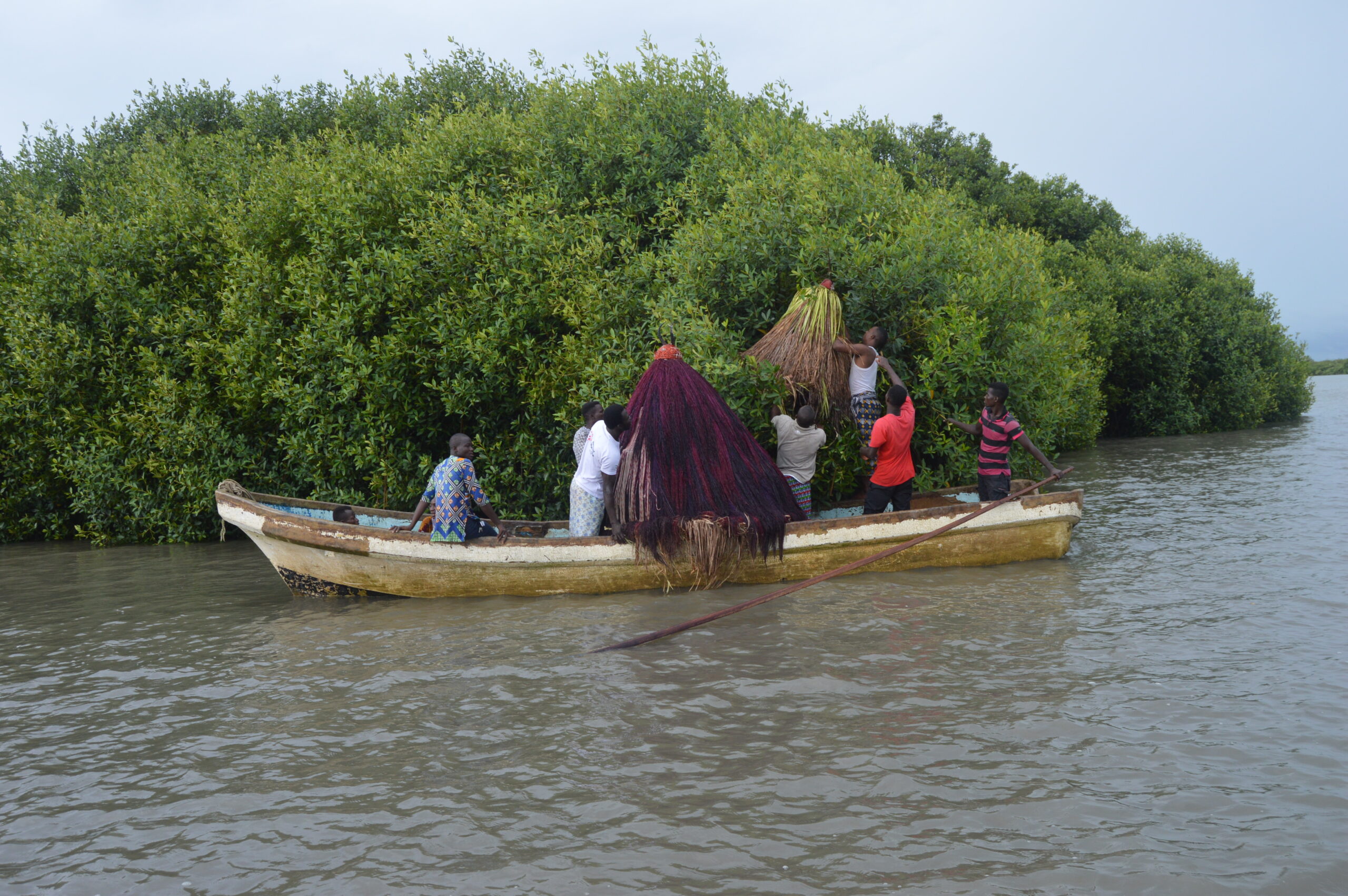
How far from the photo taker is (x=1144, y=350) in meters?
28.4

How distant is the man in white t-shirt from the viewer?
8461 millimetres

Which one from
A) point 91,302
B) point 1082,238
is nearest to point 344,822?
point 91,302

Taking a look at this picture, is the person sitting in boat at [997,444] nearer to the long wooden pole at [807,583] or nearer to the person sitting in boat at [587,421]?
the long wooden pole at [807,583]

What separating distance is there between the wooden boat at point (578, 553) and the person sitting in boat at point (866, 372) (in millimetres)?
1336

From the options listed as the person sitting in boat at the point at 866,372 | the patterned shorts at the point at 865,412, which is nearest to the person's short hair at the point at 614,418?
the person sitting in boat at the point at 866,372

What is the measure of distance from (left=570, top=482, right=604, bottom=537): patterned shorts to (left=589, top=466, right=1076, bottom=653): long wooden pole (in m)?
1.69

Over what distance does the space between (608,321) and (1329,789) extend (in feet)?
28.3

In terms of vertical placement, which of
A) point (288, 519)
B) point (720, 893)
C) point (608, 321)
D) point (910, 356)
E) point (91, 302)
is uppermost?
point (91, 302)

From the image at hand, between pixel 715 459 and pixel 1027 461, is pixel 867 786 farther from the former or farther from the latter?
pixel 1027 461

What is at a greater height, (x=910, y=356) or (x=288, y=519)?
(x=910, y=356)

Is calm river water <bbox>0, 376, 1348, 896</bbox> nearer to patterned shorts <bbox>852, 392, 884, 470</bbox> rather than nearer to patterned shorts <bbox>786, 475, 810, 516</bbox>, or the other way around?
patterned shorts <bbox>786, 475, 810, 516</bbox>

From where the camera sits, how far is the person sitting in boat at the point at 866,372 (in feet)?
31.5

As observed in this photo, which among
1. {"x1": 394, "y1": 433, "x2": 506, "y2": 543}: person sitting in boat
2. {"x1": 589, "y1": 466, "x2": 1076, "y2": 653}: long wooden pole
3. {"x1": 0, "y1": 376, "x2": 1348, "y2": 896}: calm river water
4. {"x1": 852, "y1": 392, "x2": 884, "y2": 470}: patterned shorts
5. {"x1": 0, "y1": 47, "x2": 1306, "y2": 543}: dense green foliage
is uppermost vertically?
{"x1": 0, "y1": 47, "x2": 1306, "y2": 543}: dense green foliage

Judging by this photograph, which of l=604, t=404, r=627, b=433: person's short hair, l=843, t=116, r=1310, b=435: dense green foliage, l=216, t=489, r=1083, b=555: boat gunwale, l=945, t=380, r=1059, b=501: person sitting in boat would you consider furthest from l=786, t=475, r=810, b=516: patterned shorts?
l=843, t=116, r=1310, b=435: dense green foliage
